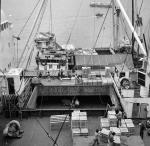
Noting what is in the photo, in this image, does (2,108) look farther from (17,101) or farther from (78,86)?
(78,86)

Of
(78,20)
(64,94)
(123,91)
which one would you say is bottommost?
(64,94)

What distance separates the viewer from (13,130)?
15172 mm

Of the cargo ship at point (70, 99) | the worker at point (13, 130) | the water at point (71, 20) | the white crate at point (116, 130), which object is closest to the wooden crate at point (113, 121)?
the cargo ship at point (70, 99)

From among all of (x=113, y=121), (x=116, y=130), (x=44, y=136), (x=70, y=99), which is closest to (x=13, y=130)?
(x=44, y=136)

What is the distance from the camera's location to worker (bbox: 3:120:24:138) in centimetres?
1476

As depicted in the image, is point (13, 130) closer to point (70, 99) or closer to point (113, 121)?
point (113, 121)

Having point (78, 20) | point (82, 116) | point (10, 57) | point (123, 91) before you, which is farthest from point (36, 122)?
point (78, 20)

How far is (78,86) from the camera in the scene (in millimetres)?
24016

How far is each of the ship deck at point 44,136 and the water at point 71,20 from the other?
2838 cm

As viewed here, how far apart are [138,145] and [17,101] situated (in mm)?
9178

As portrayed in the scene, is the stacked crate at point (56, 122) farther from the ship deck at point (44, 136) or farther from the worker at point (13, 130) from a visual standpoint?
the worker at point (13, 130)

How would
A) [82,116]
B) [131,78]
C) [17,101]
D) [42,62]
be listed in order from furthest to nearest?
[42,62]
[131,78]
[17,101]
[82,116]

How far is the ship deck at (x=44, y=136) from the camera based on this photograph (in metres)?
13.9

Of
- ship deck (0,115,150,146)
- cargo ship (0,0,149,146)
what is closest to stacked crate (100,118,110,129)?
cargo ship (0,0,149,146)
